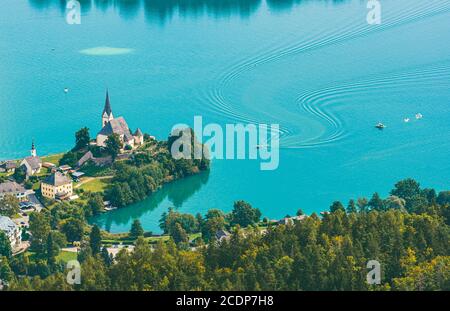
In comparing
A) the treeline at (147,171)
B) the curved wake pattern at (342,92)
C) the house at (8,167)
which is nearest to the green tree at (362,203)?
the curved wake pattern at (342,92)

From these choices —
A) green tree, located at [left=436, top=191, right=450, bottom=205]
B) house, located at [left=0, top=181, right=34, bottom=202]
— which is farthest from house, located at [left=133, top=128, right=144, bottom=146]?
green tree, located at [left=436, top=191, right=450, bottom=205]

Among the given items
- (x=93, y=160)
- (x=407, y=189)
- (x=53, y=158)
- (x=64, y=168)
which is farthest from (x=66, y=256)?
(x=407, y=189)

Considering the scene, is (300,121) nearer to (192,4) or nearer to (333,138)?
(333,138)

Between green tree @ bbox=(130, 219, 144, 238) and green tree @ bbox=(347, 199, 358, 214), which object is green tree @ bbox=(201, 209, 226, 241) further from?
green tree @ bbox=(347, 199, 358, 214)

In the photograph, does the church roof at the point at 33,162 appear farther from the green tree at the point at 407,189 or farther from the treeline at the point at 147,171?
the green tree at the point at 407,189
